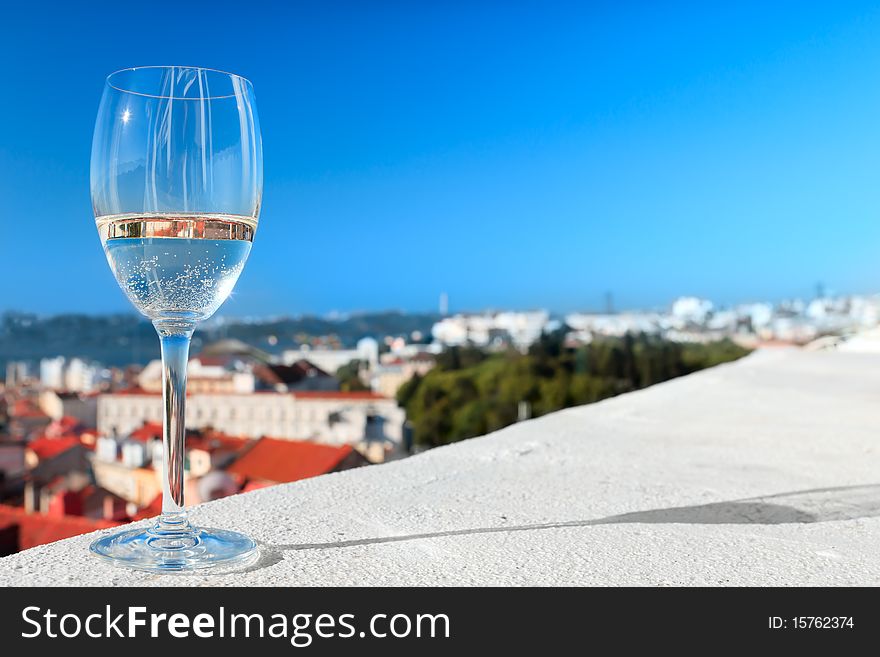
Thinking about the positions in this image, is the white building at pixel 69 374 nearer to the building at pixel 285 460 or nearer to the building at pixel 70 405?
the building at pixel 70 405

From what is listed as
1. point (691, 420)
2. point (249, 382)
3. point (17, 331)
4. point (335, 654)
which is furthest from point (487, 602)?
point (249, 382)

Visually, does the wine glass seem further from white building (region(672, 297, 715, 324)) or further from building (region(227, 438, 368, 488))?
white building (region(672, 297, 715, 324))

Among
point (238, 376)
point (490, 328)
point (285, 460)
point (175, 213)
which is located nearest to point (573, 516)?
point (175, 213)

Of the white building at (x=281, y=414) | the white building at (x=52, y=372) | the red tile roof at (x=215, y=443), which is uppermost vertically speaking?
the white building at (x=52, y=372)

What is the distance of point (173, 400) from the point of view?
2.32 feet

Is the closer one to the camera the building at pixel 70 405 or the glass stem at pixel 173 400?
the glass stem at pixel 173 400

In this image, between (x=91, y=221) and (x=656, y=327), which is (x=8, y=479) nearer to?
(x=91, y=221)

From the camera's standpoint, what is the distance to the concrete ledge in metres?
0.67

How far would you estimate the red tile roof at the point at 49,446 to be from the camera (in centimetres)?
1969

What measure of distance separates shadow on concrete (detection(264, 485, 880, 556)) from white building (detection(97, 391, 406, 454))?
2656 cm

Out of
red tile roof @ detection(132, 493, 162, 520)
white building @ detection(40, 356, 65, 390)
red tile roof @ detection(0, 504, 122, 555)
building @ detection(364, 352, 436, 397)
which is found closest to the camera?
red tile roof @ detection(132, 493, 162, 520)

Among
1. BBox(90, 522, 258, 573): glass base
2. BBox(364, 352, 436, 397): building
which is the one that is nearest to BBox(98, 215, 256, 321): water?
BBox(90, 522, 258, 573): glass base

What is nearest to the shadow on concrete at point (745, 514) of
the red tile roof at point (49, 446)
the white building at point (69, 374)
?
the red tile roof at point (49, 446)

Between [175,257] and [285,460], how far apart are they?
12.7 meters
